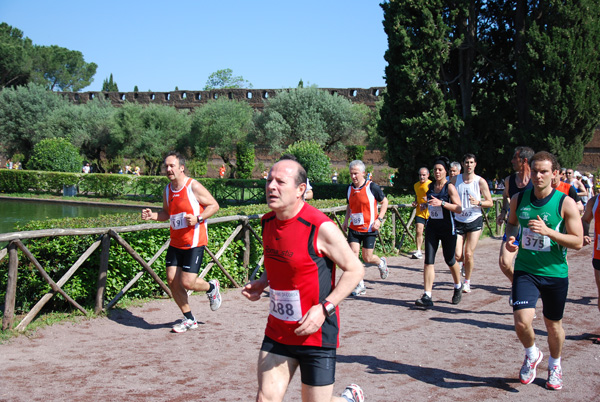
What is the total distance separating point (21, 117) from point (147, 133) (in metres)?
12.4

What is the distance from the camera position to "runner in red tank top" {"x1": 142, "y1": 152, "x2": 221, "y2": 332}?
6.21m

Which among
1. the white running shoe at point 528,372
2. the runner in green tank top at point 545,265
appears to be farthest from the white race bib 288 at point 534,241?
the white running shoe at point 528,372

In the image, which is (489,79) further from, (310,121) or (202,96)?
(202,96)

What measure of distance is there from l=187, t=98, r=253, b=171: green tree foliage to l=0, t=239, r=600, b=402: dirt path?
124ft

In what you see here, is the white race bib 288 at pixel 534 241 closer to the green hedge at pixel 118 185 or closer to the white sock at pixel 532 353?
the white sock at pixel 532 353

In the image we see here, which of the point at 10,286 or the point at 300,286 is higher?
the point at 300,286

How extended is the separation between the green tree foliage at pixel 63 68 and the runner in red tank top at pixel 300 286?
85.3 meters

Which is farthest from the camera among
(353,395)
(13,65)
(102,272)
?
(13,65)

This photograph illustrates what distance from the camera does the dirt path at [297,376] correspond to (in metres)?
4.62

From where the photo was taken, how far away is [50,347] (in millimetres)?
5723

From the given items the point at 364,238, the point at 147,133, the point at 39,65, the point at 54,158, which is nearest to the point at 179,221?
the point at 364,238

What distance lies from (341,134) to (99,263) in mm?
37501

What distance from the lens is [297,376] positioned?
5.09 m

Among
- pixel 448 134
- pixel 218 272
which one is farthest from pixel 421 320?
pixel 448 134
